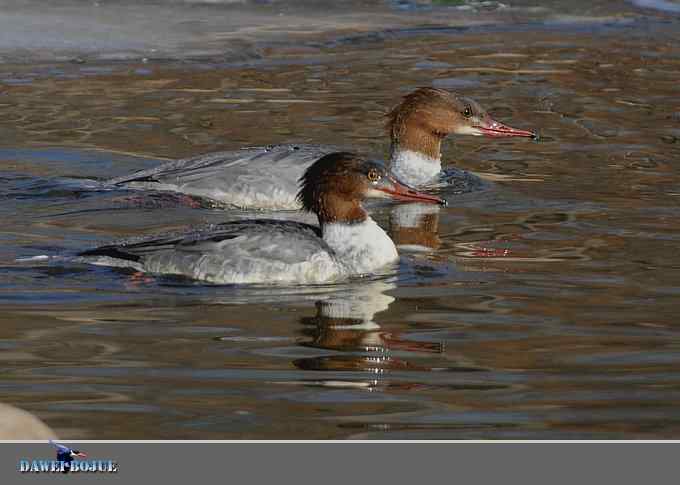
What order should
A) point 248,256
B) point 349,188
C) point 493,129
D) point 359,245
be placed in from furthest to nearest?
1. point 493,129
2. point 349,188
3. point 359,245
4. point 248,256

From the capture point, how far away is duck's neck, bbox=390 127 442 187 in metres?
11.6

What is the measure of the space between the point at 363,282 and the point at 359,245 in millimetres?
283

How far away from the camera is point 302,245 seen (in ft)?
26.7

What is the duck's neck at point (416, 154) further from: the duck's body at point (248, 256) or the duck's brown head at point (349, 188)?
the duck's body at point (248, 256)

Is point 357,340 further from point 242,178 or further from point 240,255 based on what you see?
point 242,178

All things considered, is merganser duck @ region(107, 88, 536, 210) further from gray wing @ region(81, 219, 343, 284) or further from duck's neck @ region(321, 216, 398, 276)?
gray wing @ region(81, 219, 343, 284)

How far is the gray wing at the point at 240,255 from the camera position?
317 inches

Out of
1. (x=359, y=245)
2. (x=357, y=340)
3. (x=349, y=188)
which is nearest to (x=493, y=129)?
(x=349, y=188)

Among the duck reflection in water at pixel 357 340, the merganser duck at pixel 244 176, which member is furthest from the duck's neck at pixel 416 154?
the duck reflection in water at pixel 357 340

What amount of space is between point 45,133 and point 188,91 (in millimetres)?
2333

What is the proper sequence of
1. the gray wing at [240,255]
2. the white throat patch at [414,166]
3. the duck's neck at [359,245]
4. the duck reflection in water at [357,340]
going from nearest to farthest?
the duck reflection in water at [357,340] → the gray wing at [240,255] → the duck's neck at [359,245] → the white throat patch at [414,166]

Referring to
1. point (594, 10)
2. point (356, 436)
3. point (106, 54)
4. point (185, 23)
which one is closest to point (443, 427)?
point (356, 436)

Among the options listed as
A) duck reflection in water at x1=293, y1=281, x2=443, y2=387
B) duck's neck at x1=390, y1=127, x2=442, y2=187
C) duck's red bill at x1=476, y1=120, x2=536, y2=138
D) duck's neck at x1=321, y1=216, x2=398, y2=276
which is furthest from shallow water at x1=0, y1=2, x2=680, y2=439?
duck's neck at x1=390, y1=127, x2=442, y2=187

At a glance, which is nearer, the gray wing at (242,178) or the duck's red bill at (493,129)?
the gray wing at (242,178)
